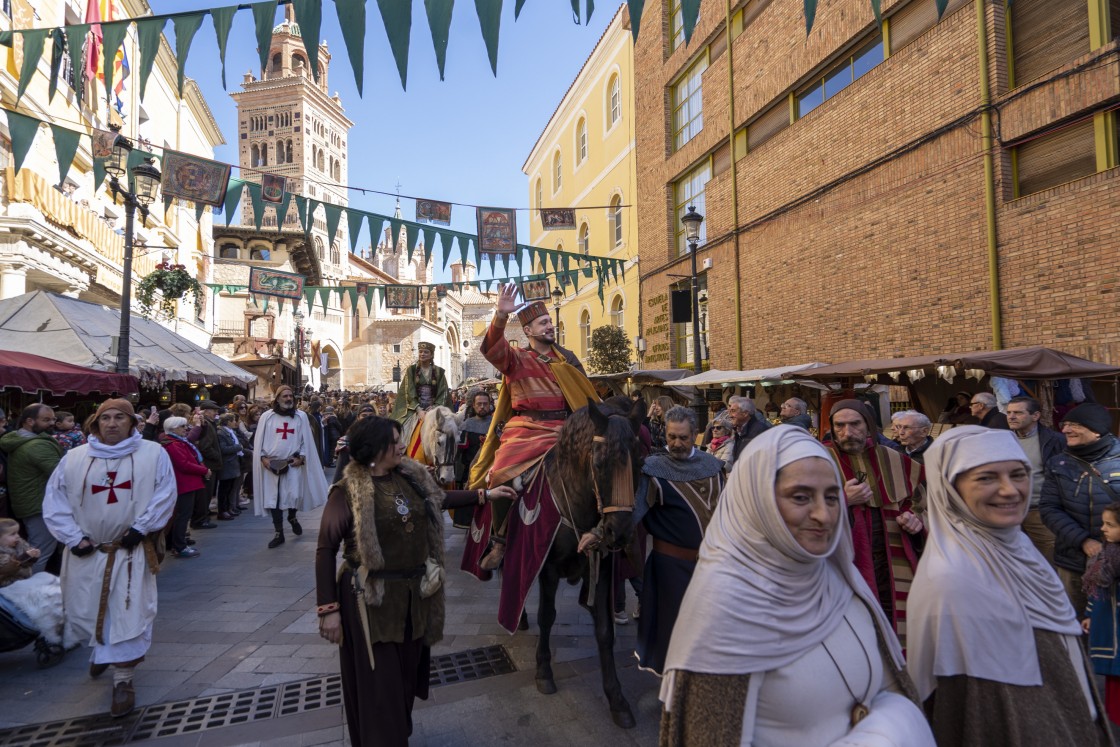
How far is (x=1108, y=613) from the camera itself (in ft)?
10.8

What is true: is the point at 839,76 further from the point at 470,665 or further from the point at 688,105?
the point at 470,665

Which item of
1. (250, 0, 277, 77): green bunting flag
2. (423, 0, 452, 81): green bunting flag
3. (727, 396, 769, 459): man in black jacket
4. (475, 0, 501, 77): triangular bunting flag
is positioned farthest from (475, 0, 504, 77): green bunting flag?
(727, 396, 769, 459): man in black jacket

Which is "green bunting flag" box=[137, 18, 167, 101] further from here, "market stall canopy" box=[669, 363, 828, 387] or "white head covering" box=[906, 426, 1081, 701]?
"market stall canopy" box=[669, 363, 828, 387]

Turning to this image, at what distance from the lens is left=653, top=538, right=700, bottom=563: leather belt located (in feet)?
11.4

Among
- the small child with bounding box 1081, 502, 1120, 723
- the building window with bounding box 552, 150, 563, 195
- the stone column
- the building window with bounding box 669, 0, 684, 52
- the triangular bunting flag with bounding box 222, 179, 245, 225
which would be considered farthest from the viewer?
the building window with bounding box 552, 150, 563, 195

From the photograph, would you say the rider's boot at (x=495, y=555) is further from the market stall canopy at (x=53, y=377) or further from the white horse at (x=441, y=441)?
the market stall canopy at (x=53, y=377)

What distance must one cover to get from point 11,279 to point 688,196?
58.9 ft

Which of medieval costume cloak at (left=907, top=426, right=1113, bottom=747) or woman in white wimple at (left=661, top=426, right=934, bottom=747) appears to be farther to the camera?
medieval costume cloak at (left=907, top=426, right=1113, bottom=747)

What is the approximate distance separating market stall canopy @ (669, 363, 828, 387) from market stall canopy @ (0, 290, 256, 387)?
35.5 feet

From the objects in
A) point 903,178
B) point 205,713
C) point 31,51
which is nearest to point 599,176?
point 903,178

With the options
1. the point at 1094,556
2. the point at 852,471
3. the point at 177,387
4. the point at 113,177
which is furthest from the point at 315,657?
the point at 177,387

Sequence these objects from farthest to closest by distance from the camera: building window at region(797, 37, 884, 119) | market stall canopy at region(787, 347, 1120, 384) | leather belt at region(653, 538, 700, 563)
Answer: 1. building window at region(797, 37, 884, 119)
2. market stall canopy at region(787, 347, 1120, 384)
3. leather belt at region(653, 538, 700, 563)

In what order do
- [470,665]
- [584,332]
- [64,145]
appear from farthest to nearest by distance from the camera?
[584,332] < [64,145] < [470,665]

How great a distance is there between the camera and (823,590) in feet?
5.70
